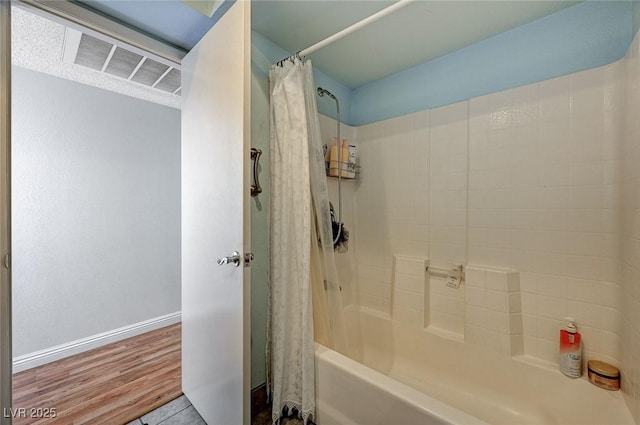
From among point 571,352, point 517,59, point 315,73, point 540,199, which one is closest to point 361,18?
point 315,73

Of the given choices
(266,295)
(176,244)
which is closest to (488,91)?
(266,295)

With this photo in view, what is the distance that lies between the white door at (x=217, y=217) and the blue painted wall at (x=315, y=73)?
1.01 feet

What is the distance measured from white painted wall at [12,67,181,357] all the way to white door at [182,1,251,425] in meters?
1.21

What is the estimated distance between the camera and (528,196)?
1455mm

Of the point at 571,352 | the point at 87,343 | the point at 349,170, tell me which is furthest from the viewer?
the point at 87,343

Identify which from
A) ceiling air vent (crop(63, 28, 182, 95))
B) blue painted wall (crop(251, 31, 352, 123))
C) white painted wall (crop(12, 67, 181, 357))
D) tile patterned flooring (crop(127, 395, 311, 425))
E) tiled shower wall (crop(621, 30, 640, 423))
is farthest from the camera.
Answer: white painted wall (crop(12, 67, 181, 357))

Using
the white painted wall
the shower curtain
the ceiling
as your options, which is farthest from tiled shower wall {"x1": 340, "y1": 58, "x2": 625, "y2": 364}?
the white painted wall

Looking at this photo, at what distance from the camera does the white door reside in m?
1.14

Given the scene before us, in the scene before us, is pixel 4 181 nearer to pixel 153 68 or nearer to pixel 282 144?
pixel 282 144

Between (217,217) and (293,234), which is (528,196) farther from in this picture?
(217,217)

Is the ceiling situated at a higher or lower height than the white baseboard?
higher

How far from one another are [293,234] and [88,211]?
6.29ft

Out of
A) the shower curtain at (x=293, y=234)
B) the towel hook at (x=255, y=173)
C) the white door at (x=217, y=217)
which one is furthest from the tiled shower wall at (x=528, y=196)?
the white door at (x=217, y=217)

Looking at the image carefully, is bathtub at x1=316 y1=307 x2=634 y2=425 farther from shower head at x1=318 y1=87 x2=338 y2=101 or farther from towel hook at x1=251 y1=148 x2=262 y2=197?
shower head at x1=318 y1=87 x2=338 y2=101
